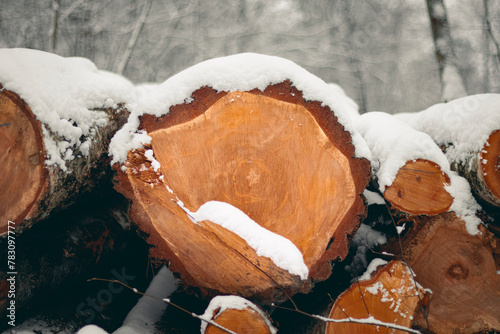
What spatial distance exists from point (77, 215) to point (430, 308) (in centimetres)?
151

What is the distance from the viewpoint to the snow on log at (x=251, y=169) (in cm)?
A: 94

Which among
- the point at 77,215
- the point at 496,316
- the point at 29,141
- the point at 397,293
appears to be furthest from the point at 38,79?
the point at 496,316

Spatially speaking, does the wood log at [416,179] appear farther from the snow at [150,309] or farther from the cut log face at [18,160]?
the cut log face at [18,160]

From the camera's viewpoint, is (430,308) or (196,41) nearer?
(430,308)

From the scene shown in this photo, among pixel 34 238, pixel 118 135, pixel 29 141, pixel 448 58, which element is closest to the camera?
pixel 29 141

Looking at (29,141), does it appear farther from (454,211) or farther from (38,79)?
(454,211)

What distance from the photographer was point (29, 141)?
2.88ft

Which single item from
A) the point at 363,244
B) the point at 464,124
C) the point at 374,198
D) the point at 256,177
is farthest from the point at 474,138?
the point at 256,177

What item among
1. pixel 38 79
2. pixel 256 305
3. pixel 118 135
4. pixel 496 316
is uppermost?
pixel 38 79

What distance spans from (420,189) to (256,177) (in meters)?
0.59

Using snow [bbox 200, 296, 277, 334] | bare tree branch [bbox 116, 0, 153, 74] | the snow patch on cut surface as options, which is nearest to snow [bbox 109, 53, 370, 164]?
the snow patch on cut surface

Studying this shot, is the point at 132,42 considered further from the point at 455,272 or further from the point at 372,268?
the point at 455,272

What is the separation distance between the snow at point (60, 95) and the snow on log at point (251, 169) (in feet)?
0.55

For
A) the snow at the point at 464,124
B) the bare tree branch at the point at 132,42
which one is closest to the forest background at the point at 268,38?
the bare tree branch at the point at 132,42
